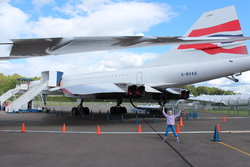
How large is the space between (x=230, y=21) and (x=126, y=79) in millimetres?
7012

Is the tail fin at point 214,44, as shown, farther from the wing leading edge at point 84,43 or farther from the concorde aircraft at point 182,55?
the wing leading edge at point 84,43

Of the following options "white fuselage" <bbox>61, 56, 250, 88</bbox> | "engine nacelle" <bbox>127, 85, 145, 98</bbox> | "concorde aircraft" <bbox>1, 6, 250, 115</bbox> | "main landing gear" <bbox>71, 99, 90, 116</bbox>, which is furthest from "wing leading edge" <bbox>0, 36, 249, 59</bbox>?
"main landing gear" <bbox>71, 99, 90, 116</bbox>

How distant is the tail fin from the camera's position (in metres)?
10.7

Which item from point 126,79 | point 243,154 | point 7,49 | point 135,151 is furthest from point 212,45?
point 7,49

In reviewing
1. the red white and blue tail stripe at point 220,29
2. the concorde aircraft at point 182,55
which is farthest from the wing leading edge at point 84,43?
the red white and blue tail stripe at point 220,29

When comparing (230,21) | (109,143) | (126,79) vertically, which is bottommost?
(109,143)

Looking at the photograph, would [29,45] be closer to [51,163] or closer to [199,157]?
[51,163]

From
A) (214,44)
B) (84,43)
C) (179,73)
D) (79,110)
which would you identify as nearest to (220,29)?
(214,44)

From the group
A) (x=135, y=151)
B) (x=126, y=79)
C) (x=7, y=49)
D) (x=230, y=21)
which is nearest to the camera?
(x=135, y=151)

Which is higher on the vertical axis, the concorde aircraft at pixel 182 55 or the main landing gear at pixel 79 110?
the concorde aircraft at pixel 182 55

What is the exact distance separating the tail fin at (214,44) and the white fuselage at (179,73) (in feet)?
1.07

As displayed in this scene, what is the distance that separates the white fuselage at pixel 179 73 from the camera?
34.9ft

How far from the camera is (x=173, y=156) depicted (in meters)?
5.02

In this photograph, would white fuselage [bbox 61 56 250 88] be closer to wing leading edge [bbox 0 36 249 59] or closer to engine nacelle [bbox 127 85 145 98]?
engine nacelle [bbox 127 85 145 98]
